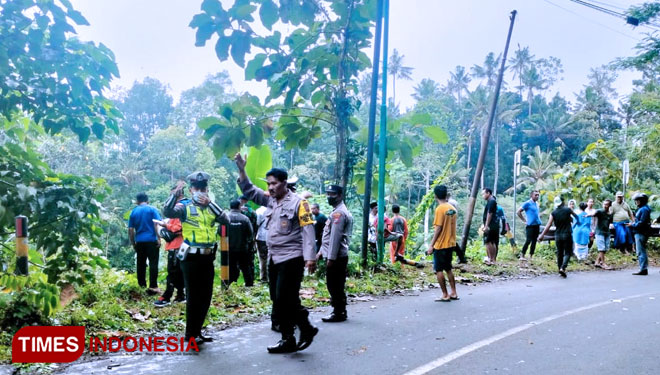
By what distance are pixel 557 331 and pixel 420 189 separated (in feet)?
165

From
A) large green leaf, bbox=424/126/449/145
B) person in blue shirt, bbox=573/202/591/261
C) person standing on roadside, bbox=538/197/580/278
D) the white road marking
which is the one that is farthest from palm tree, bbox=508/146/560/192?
the white road marking

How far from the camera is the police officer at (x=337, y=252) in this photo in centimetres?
714

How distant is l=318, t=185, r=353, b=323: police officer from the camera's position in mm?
7137

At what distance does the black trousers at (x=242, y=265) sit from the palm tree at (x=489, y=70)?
71.4 meters

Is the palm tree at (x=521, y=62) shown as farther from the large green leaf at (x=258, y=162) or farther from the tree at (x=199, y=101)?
the large green leaf at (x=258, y=162)

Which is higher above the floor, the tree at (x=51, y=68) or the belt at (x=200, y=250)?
the tree at (x=51, y=68)

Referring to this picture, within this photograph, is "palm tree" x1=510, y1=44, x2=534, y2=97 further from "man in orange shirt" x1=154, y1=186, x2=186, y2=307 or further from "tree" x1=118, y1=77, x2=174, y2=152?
"man in orange shirt" x1=154, y1=186, x2=186, y2=307

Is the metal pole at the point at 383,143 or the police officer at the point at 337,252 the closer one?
the police officer at the point at 337,252

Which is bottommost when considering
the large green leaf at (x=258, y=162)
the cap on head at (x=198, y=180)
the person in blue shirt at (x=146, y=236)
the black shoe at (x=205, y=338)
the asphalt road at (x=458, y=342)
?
the asphalt road at (x=458, y=342)

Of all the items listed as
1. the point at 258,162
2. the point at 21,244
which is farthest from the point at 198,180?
the point at 258,162

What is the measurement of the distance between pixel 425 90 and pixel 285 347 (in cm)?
7490

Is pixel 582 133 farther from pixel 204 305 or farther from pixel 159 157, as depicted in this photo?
pixel 204 305

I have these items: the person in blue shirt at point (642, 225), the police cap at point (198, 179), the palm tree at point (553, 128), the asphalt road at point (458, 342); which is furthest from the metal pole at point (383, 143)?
the palm tree at point (553, 128)

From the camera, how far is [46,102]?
6.58 m
